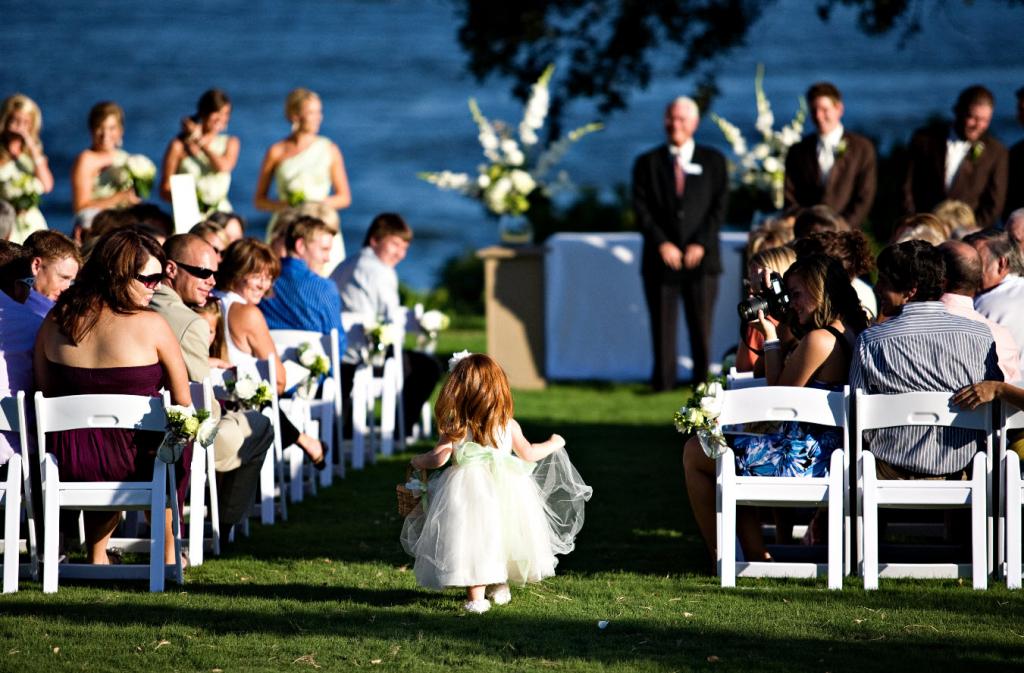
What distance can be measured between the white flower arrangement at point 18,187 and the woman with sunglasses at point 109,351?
4.93 meters

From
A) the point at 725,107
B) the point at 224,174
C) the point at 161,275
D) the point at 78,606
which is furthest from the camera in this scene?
the point at 725,107

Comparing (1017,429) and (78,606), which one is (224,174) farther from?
(1017,429)

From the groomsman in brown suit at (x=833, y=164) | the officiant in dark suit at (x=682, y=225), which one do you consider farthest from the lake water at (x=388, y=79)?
the groomsman in brown suit at (x=833, y=164)

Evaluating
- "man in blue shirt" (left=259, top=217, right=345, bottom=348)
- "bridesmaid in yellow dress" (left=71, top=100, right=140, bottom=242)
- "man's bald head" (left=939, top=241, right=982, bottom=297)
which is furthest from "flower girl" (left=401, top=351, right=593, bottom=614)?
"bridesmaid in yellow dress" (left=71, top=100, right=140, bottom=242)

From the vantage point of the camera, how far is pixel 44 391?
19.3ft

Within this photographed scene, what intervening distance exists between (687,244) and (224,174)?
11.7 ft

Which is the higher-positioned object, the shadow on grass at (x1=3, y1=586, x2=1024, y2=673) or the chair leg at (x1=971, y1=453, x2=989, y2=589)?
the chair leg at (x1=971, y1=453, x2=989, y2=589)

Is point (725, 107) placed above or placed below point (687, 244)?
above

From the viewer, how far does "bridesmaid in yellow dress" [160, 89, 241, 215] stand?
10766 mm

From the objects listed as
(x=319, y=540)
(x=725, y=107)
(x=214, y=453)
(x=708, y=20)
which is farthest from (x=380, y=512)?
(x=725, y=107)

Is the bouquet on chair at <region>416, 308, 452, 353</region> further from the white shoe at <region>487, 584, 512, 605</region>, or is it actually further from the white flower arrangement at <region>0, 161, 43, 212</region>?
the white shoe at <region>487, 584, 512, 605</region>

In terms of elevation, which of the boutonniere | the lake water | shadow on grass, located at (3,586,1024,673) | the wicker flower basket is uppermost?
the lake water

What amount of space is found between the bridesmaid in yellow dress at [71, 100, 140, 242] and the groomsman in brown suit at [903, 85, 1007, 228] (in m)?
5.72

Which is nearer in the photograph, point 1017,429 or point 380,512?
point 1017,429
